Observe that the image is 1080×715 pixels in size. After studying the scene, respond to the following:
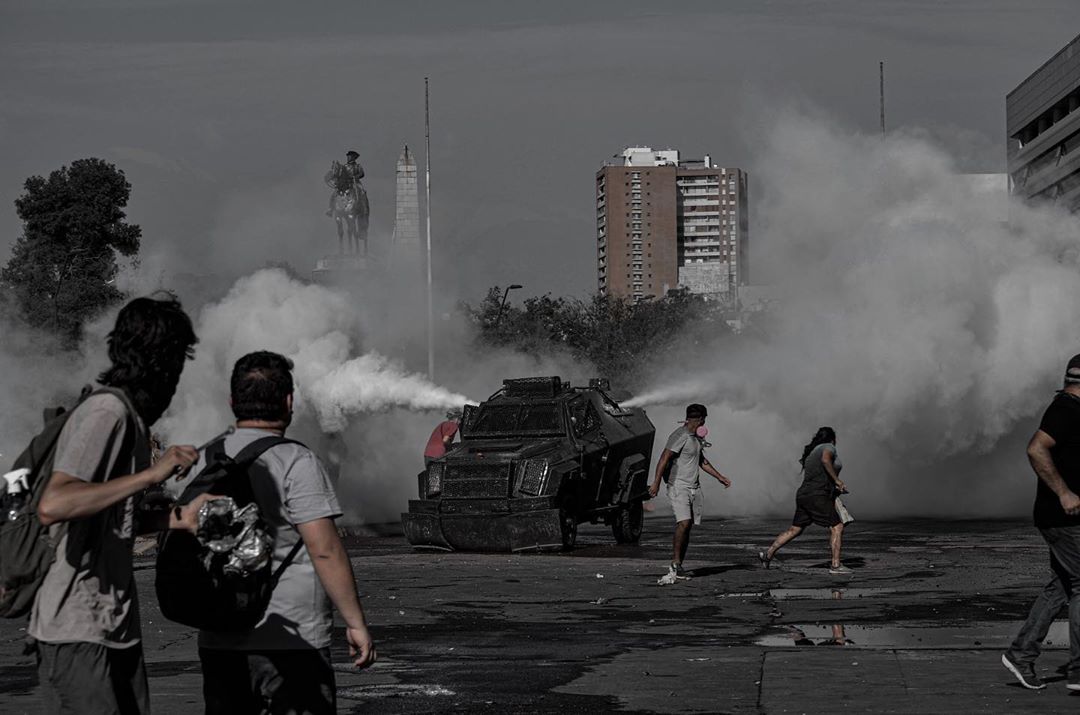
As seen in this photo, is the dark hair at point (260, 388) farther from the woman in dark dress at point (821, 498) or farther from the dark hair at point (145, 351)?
the woman in dark dress at point (821, 498)

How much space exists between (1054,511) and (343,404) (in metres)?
25.0

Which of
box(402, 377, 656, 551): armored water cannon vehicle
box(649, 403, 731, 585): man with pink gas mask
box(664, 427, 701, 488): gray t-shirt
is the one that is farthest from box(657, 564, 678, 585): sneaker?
box(402, 377, 656, 551): armored water cannon vehicle

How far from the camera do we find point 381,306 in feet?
140

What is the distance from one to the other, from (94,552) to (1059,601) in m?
6.21

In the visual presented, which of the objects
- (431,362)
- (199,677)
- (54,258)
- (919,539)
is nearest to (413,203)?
(431,362)

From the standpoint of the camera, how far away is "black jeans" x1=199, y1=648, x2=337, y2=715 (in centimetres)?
→ 595

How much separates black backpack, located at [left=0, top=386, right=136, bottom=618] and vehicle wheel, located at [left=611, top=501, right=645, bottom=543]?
18.2m

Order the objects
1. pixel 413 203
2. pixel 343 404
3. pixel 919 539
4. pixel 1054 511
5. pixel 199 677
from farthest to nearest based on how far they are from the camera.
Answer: pixel 413 203
pixel 343 404
pixel 919 539
pixel 199 677
pixel 1054 511

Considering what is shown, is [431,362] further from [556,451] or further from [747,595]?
[747,595]

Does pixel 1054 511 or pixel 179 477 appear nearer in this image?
pixel 179 477

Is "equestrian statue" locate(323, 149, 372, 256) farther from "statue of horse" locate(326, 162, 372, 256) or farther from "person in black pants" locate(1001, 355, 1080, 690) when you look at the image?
"person in black pants" locate(1001, 355, 1080, 690)

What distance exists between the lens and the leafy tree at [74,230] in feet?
208

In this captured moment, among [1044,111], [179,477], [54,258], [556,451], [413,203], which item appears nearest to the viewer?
[179,477]

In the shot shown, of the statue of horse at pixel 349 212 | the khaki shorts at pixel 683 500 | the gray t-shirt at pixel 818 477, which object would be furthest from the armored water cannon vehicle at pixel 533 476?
→ the statue of horse at pixel 349 212
